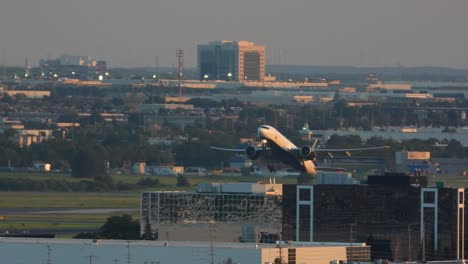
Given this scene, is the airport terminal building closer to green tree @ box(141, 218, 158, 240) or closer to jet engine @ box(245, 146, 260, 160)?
green tree @ box(141, 218, 158, 240)

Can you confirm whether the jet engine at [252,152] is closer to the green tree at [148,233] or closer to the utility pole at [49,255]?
the green tree at [148,233]

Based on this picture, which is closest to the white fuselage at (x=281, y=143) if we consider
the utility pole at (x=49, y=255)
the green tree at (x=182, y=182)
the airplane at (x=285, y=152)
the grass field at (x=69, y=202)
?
the airplane at (x=285, y=152)

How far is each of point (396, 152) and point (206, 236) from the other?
4952 cm

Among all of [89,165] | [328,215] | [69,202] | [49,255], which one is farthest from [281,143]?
[49,255]

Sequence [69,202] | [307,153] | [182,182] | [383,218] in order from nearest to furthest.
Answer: [383,218]
[307,153]
[69,202]
[182,182]

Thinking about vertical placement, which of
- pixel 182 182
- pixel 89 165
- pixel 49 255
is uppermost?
pixel 49 255

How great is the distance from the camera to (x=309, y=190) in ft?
257

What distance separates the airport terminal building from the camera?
75.4 metres

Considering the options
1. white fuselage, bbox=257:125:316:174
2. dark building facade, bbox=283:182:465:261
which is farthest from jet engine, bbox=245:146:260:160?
dark building facade, bbox=283:182:465:261

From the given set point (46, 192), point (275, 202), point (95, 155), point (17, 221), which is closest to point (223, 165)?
point (95, 155)

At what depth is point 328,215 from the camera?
77812 millimetres

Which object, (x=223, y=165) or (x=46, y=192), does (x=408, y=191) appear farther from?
(x=223, y=165)

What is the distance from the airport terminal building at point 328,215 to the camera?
75.4m

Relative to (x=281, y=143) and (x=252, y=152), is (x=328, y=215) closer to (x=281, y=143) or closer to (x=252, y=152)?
(x=252, y=152)
